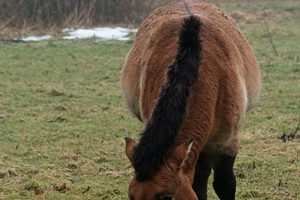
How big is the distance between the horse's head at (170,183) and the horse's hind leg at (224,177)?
4.15 ft

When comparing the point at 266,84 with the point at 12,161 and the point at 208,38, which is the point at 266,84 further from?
the point at 208,38

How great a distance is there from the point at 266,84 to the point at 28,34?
29.2ft

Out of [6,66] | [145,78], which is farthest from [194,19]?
[6,66]

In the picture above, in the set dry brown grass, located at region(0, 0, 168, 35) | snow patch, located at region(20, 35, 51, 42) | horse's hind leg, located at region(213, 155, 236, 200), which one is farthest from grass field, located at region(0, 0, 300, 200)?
dry brown grass, located at region(0, 0, 168, 35)

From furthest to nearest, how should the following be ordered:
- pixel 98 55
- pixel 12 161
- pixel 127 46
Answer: pixel 127 46, pixel 98 55, pixel 12 161

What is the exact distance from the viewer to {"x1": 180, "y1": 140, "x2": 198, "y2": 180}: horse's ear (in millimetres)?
3068

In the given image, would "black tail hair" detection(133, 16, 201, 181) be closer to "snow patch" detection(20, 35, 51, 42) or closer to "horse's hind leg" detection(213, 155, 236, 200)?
"horse's hind leg" detection(213, 155, 236, 200)

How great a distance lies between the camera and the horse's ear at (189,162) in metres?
3.07

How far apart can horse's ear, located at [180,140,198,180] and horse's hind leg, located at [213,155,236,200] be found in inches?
41.7

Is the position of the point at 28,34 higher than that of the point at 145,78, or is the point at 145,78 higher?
the point at 145,78

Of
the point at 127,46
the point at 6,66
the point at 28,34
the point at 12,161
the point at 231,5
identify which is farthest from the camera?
the point at 231,5

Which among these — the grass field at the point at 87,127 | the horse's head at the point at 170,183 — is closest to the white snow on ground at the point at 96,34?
the grass field at the point at 87,127

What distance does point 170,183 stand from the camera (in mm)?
2957

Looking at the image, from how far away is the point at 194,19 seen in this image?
3846mm
